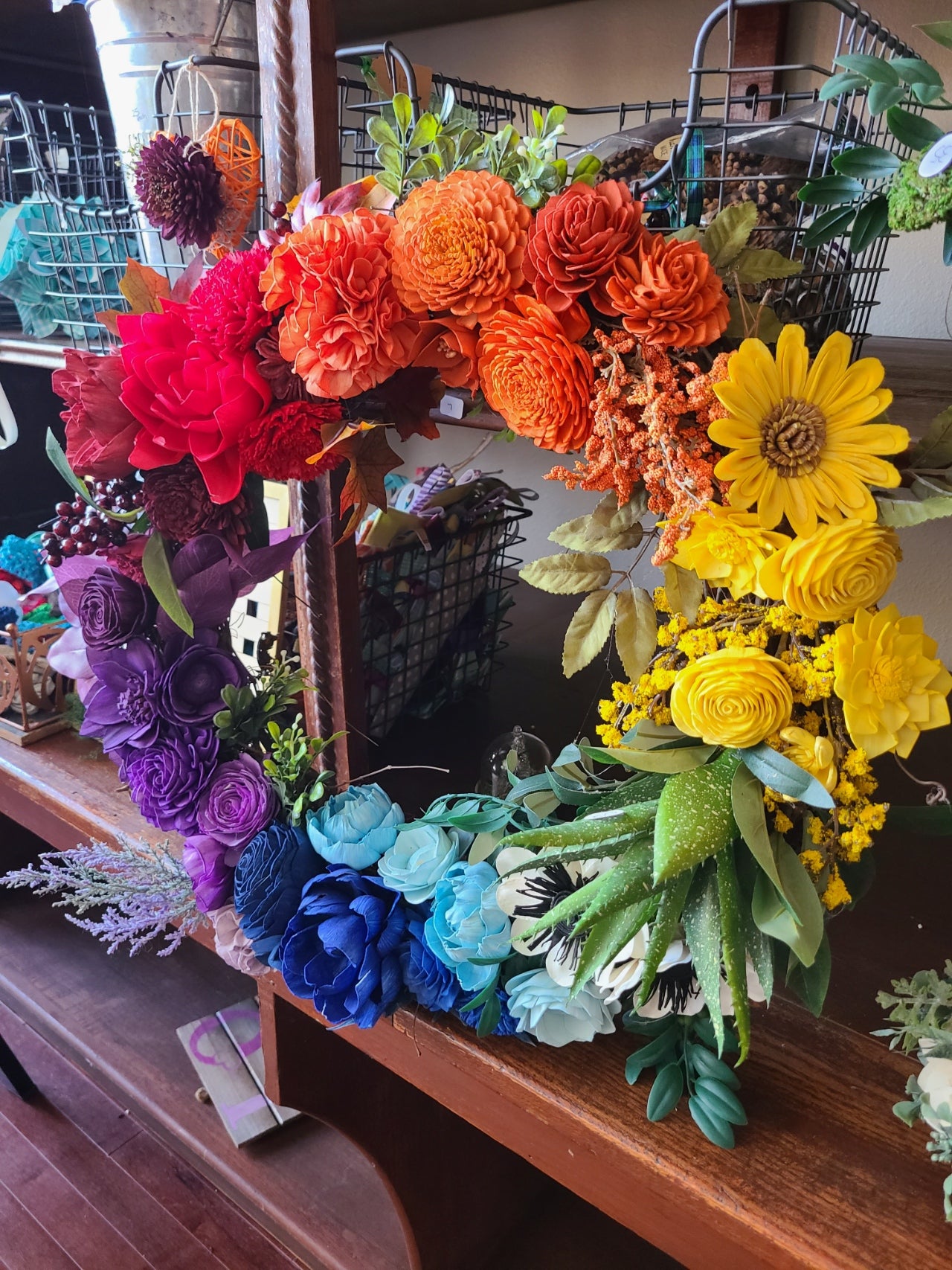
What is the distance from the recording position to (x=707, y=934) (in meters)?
0.46

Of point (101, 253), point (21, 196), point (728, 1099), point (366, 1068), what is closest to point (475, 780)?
point (366, 1068)

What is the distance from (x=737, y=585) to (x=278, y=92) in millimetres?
421

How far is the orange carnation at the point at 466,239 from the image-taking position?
1.45ft

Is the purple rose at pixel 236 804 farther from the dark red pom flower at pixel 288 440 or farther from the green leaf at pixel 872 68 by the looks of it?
the green leaf at pixel 872 68

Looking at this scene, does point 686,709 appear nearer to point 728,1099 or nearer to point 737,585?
point 737,585

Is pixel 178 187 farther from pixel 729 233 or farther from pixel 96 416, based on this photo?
pixel 729 233

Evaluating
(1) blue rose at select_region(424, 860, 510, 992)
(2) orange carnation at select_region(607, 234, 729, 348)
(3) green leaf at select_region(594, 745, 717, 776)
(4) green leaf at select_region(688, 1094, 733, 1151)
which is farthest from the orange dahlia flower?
(4) green leaf at select_region(688, 1094, 733, 1151)

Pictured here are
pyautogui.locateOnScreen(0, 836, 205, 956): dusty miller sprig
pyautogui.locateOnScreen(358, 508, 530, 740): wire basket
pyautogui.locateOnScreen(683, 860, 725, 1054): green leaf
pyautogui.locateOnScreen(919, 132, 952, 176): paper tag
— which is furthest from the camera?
pyautogui.locateOnScreen(358, 508, 530, 740): wire basket

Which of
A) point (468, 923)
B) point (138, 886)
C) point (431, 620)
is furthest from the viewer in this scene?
point (431, 620)

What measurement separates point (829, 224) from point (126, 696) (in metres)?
0.52

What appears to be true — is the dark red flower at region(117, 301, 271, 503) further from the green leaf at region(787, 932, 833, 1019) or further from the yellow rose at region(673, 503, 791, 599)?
the green leaf at region(787, 932, 833, 1019)

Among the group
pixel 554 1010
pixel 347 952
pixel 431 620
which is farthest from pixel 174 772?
pixel 431 620

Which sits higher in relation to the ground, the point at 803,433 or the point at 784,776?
the point at 803,433

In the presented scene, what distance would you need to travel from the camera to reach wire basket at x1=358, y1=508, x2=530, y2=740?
923 millimetres
